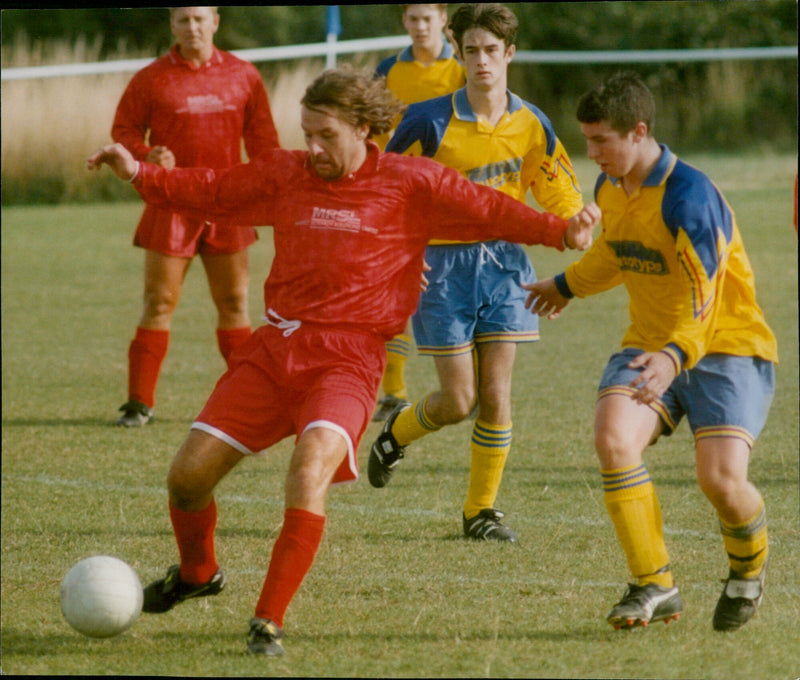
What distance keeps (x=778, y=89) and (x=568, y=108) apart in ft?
12.0

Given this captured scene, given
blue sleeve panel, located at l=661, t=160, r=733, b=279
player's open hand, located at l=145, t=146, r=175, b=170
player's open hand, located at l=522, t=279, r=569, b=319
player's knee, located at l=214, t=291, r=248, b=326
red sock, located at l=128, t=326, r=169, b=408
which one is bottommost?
red sock, located at l=128, t=326, r=169, b=408

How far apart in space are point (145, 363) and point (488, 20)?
129 inches

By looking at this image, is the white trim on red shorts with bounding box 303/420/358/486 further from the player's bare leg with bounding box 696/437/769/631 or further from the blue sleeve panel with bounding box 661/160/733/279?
the blue sleeve panel with bounding box 661/160/733/279

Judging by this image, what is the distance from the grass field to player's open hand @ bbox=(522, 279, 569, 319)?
0.98 meters

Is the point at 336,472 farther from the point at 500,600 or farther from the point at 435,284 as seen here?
the point at 435,284

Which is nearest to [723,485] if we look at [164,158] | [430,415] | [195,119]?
[430,415]

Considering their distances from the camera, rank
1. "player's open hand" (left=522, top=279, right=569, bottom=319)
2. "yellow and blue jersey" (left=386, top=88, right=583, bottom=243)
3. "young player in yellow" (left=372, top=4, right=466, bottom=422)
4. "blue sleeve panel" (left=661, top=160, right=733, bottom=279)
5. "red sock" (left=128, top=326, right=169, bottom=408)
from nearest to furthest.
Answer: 1. "blue sleeve panel" (left=661, top=160, right=733, bottom=279)
2. "player's open hand" (left=522, top=279, right=569, bottom=319)
3. "yellow and blue jersey" (left=386, top=88, right=583, bottom=243)
4. "red sock" (left=128, top=326, right=169, bottom=408)
5. "young player in yellow" (left=372, top=4, right=466, bottom=422)

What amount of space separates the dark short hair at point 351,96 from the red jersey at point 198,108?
3.20 m

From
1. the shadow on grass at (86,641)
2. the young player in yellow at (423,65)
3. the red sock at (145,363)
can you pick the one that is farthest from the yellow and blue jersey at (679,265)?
the young player in yellow at (423,65)

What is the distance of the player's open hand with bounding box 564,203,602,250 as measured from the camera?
4.16 meters

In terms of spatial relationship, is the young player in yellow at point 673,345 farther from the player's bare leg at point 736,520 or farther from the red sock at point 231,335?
the red sock at point 231,335

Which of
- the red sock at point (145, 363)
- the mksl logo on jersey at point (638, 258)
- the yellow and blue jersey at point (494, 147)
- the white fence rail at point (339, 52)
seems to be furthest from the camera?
the white fence rail at point (339, 52)

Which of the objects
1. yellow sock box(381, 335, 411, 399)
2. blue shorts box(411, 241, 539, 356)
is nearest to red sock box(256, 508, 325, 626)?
blue shorts box(411, 241, 539, 356)

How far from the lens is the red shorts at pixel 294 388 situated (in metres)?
4.11
